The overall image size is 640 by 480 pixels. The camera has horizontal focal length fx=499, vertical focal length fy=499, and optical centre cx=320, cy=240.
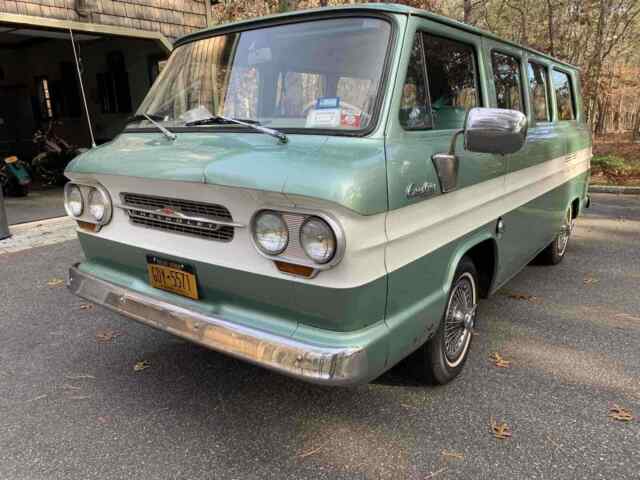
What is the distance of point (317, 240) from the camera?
6.58 ft

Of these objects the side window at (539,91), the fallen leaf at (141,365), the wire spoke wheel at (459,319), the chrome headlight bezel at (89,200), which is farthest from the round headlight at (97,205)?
the side window at (539,91)

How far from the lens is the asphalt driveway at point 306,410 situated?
94.5 inches

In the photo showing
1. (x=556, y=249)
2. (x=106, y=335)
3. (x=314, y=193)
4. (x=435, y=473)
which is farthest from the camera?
(x=556, y=249)

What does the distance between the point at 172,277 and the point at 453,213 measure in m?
1.52

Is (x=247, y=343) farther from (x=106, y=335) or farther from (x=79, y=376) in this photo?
(x=106, y=335)

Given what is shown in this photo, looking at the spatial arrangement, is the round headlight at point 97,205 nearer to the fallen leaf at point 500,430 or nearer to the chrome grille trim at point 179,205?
the chrome grille trim at point 179,205

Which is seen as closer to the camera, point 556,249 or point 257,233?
point 257,233

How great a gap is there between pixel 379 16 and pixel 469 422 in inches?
85.4

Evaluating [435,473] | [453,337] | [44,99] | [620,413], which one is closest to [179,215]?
[435,473]

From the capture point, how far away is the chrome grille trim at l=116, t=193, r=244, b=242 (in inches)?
90.4

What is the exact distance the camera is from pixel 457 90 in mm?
3010

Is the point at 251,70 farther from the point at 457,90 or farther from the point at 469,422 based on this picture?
the point at 469,422

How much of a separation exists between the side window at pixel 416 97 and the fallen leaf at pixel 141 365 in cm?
233

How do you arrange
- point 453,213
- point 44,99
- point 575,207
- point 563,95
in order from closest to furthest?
point 453,213, point 563,95, point 575,207, point 44,99
